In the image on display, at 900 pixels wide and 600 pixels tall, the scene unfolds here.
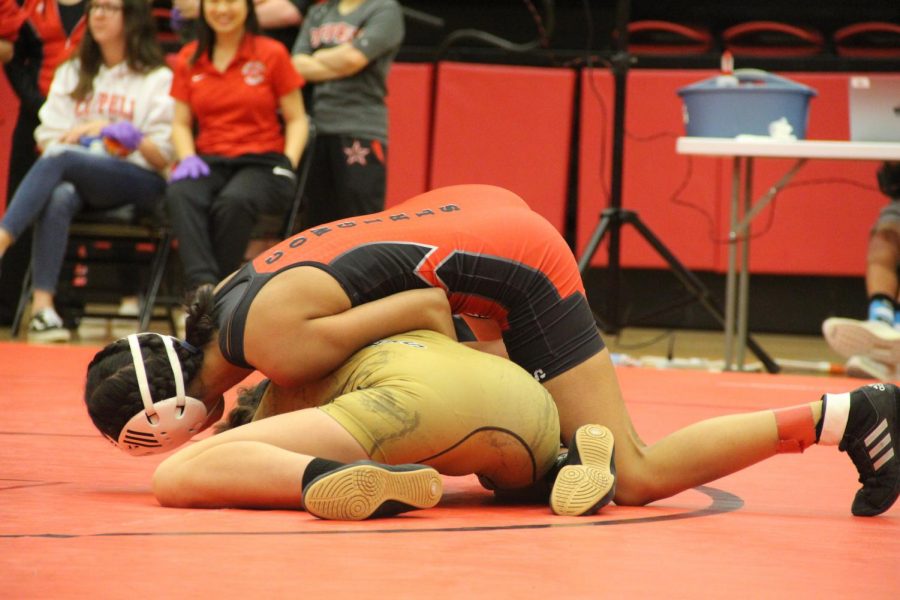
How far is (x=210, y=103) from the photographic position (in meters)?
4.88

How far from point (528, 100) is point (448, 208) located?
4317mm

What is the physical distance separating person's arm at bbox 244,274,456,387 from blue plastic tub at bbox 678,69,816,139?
2.70 meters

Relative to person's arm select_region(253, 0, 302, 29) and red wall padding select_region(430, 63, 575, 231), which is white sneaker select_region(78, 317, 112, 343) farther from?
red wall padding select_region(430, 63, 575, 231)

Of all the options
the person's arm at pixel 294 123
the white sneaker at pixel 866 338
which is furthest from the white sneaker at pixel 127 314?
the white sneaker at pixel 866 338

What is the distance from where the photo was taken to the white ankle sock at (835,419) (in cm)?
204

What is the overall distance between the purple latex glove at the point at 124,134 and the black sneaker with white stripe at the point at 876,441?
3470 millimetres

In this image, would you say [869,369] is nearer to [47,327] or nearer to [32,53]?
[47,327]

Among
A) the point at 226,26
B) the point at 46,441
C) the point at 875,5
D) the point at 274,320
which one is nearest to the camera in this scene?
the point at 274,320

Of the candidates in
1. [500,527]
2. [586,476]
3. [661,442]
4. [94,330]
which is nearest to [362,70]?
[94,330]

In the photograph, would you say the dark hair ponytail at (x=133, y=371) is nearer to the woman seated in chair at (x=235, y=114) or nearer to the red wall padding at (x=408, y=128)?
the woman seated in chair at (x=235, y=114)

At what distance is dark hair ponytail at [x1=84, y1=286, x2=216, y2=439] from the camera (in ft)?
6.66

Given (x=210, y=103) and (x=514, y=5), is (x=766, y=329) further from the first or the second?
(x=210, y=103)

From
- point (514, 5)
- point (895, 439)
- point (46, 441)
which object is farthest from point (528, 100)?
point (895, 439)

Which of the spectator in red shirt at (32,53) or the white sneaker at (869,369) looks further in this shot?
the spectator in red shirt at (32,53)
